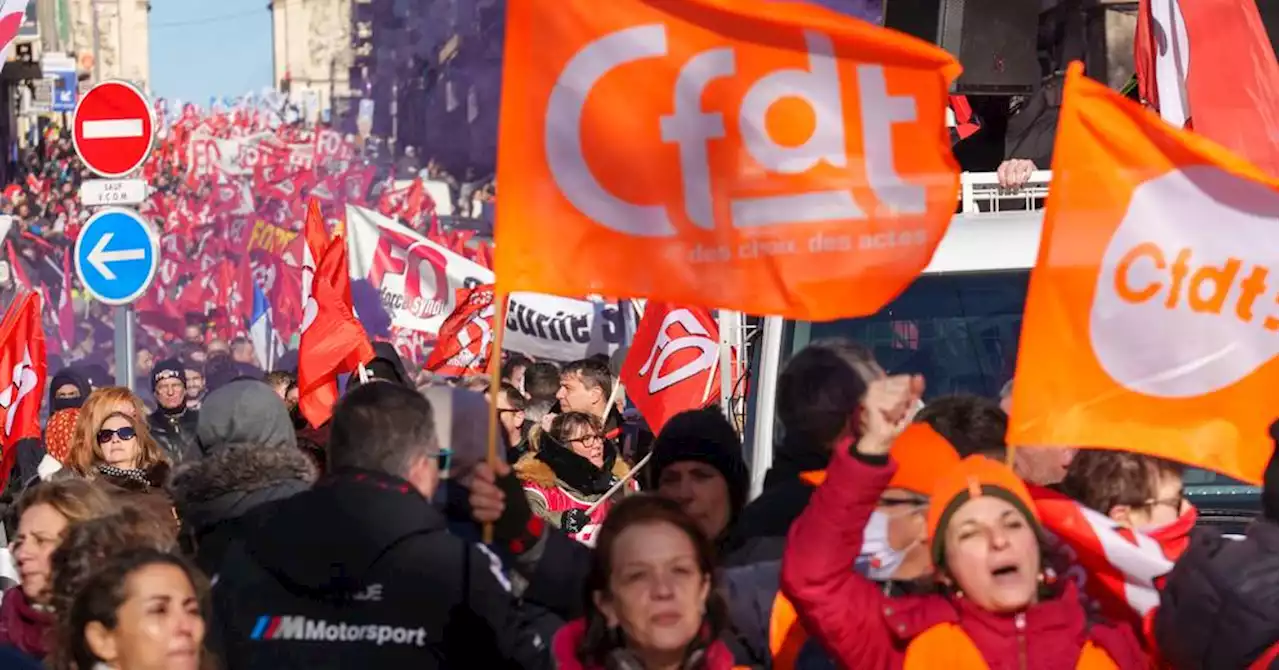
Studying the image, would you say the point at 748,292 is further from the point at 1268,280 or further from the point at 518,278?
the point at 1268,280

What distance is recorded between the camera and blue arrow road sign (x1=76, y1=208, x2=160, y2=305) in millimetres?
12719

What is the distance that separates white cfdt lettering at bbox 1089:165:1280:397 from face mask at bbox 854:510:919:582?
0.67 meters

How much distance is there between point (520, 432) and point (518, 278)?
20.2 feet

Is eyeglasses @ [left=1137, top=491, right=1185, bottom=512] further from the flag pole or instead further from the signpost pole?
the signpost pole

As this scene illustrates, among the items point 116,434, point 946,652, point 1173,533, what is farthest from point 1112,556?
point 116,434

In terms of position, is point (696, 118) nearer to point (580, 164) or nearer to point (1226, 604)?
point (580, 164)

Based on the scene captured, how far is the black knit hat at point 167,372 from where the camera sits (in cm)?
1272

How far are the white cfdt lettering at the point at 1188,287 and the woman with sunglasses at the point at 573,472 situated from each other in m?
4.03

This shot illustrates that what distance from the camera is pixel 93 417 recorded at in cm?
884

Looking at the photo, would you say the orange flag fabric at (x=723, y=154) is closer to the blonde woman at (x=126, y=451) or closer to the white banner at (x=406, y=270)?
the blonde woman at (x=126, y=451)

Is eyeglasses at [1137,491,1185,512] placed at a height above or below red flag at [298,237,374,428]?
above

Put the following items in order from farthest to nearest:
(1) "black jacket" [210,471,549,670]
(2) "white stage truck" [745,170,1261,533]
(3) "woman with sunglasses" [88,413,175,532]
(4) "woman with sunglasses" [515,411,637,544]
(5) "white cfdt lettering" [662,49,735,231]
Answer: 1. (4) "woman with sunglasses" [515,411,637,544]
2. (3) "woman with sunglasses" [88,413,175,532]
3. (2) "white stage truck" [745,170,1261,533]
4. (5) "white cfdt lettering" [662,49,735,231]
5. (1) "black jacket" [210,471,549,670]

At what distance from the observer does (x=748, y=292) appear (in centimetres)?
534

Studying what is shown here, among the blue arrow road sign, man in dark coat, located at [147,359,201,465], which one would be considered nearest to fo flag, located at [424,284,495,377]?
man in dark coat, located at [147,359,201,465]
